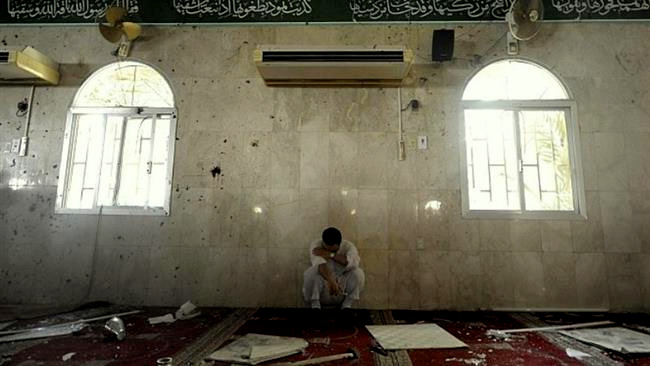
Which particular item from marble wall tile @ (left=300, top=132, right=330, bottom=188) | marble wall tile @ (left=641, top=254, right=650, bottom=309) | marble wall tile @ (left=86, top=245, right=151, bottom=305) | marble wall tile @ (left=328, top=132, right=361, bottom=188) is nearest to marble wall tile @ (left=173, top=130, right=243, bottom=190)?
marble wall tile @ (left=300, top=132, right=330, bottom=188)

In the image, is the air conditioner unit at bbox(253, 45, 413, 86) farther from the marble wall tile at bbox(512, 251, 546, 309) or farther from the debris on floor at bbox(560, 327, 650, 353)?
the debris on floor at bbox(560, 327, 650, 353)

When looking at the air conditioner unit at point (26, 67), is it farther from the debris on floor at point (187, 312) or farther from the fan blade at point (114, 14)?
the debris on floor at point (187, 312)

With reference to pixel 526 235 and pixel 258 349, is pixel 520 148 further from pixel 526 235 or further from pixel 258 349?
pixel 258 349

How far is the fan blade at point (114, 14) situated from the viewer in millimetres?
3488

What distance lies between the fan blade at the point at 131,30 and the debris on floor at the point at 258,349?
10.5ft

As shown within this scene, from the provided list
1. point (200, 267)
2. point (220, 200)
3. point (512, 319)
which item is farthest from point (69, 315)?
point (512, 319)

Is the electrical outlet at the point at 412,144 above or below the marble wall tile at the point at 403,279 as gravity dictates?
above

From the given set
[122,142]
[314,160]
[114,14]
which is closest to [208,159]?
[122,142]

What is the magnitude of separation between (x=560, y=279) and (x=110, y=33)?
4968 millimetres

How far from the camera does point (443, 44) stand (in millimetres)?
3445

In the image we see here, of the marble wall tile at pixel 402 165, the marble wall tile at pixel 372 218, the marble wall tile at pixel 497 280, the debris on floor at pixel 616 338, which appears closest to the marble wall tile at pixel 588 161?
the marble wall tile at pixel 497 280

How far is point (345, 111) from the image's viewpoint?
11.6 ft

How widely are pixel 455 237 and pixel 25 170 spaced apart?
14.2ft

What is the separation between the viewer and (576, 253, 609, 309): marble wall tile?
10.5ft
